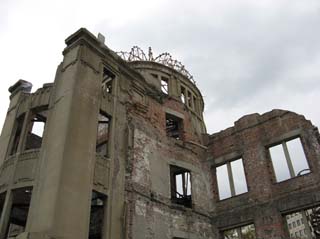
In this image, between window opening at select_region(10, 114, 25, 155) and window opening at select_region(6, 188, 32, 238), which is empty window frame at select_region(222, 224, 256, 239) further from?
window opening at select_region(10, 114, 25, 155)

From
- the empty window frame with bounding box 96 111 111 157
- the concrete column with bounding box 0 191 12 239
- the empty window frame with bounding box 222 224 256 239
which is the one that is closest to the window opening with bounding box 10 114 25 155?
the concrete column with bounding box 0 191 12 239

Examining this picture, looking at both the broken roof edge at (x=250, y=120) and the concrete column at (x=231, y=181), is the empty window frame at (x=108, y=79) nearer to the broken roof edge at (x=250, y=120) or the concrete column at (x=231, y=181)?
the broken roof edge at (x=250, y=120)

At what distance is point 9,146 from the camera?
1299cm

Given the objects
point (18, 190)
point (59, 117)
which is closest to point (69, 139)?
point (59, 117)

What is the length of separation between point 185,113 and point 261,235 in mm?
7464

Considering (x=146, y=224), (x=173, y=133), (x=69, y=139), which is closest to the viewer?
(x=69, y=139)

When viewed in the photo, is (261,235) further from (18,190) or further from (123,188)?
(18,190)

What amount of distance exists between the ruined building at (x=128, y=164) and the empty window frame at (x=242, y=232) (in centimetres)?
6

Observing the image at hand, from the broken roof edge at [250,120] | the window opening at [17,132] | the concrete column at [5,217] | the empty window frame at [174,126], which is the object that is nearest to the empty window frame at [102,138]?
the window opening at [17,132]

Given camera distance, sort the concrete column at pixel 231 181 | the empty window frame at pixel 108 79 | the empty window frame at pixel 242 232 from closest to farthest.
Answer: the empty window frame at pixel 108 79, the empty window frame at pixel 242 232, the concrete column at pixel 231 181

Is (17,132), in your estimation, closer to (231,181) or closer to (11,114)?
(11,114)

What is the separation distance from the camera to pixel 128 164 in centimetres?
1316

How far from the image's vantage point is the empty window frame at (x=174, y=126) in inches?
693

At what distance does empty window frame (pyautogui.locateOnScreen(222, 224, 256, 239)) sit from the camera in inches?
589
